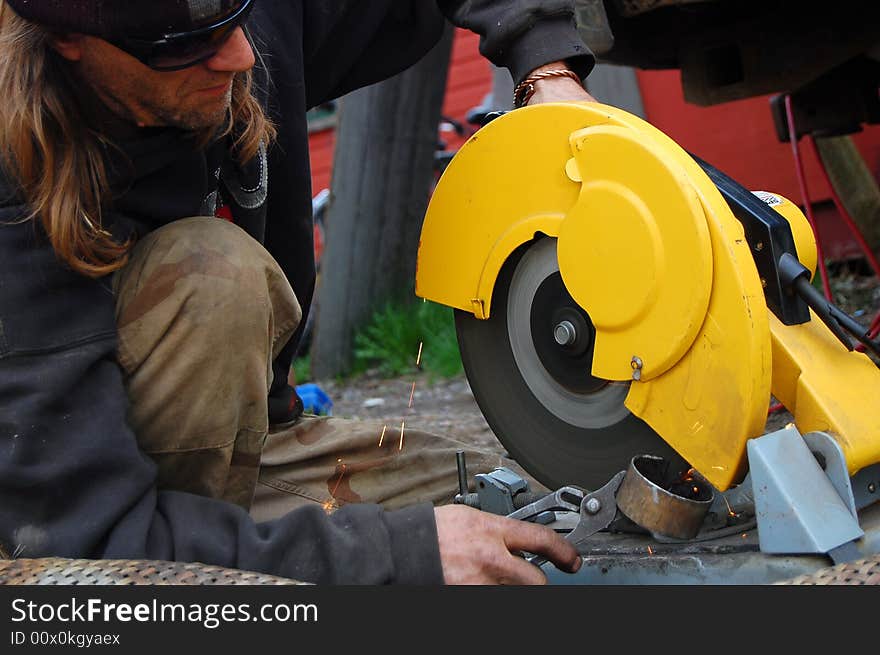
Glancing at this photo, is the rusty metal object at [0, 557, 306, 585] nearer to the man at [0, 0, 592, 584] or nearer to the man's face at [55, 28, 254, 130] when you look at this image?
the man at [0, 0, 592, 584]

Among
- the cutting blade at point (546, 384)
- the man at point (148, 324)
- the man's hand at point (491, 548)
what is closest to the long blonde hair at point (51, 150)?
the man at point (148, 324)

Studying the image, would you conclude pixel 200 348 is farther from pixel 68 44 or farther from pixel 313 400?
pixel 313 400

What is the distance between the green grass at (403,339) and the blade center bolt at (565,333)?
110 inches

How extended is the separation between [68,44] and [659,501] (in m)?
1.06

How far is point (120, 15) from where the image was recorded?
1.43 meters

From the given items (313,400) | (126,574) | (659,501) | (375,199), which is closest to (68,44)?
(126,574)

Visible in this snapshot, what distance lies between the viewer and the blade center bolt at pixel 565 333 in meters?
1.78

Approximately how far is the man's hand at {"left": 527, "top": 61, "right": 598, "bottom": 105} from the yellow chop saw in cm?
12

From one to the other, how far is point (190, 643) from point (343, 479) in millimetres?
979

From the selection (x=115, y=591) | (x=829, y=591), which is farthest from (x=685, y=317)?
(x=115, y=591)

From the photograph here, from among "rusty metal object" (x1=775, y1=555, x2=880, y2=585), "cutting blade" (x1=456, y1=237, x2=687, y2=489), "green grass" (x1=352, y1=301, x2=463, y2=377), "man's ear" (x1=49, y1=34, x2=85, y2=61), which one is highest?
"man's ear" (x1=49, y1=34, x2=85, y2=61)

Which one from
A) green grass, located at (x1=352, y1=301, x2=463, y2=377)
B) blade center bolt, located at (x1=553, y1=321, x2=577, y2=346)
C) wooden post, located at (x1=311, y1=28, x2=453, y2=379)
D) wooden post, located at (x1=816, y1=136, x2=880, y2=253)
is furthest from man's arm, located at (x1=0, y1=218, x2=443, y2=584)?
wooden post, located at (x1=311, y1=28, x2=453, y2=379)

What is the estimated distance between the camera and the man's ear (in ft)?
4.91

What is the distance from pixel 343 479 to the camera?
225cm
